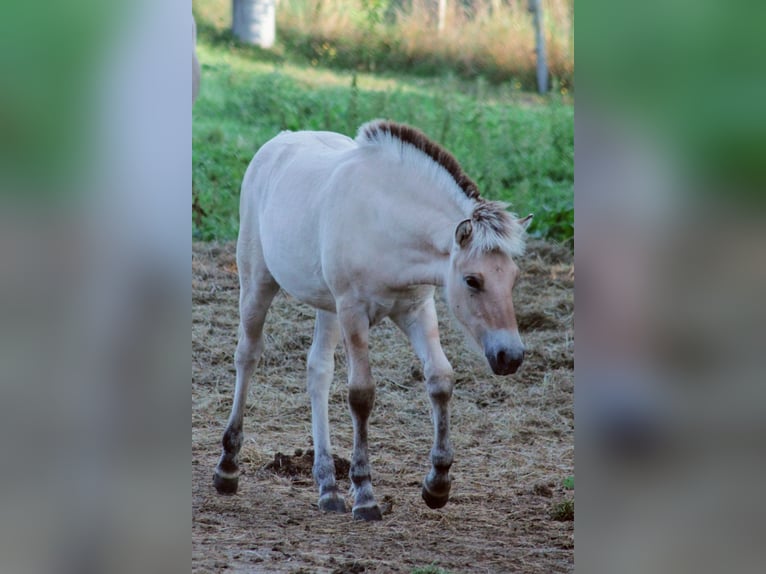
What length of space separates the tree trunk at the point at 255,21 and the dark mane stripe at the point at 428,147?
3.29m

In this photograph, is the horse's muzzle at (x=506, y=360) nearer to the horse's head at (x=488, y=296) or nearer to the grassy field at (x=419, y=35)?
the horse's head at (x=488, y=296)

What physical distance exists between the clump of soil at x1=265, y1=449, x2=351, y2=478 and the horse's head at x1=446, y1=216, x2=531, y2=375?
133 cm

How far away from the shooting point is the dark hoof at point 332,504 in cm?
425

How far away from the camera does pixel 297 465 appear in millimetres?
4770

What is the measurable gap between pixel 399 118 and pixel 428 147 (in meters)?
3.32

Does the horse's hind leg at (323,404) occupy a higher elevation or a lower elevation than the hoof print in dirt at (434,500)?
higher

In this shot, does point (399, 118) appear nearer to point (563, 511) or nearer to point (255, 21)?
point (255, 21)

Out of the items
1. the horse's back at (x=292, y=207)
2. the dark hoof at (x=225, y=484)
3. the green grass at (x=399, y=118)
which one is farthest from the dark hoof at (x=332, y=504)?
the green grass at (x=399, y=118)

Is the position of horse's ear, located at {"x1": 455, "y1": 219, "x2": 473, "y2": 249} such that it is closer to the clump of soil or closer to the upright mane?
the upright mane

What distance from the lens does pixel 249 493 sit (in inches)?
178

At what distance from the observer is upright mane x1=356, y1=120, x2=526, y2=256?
371 cm
